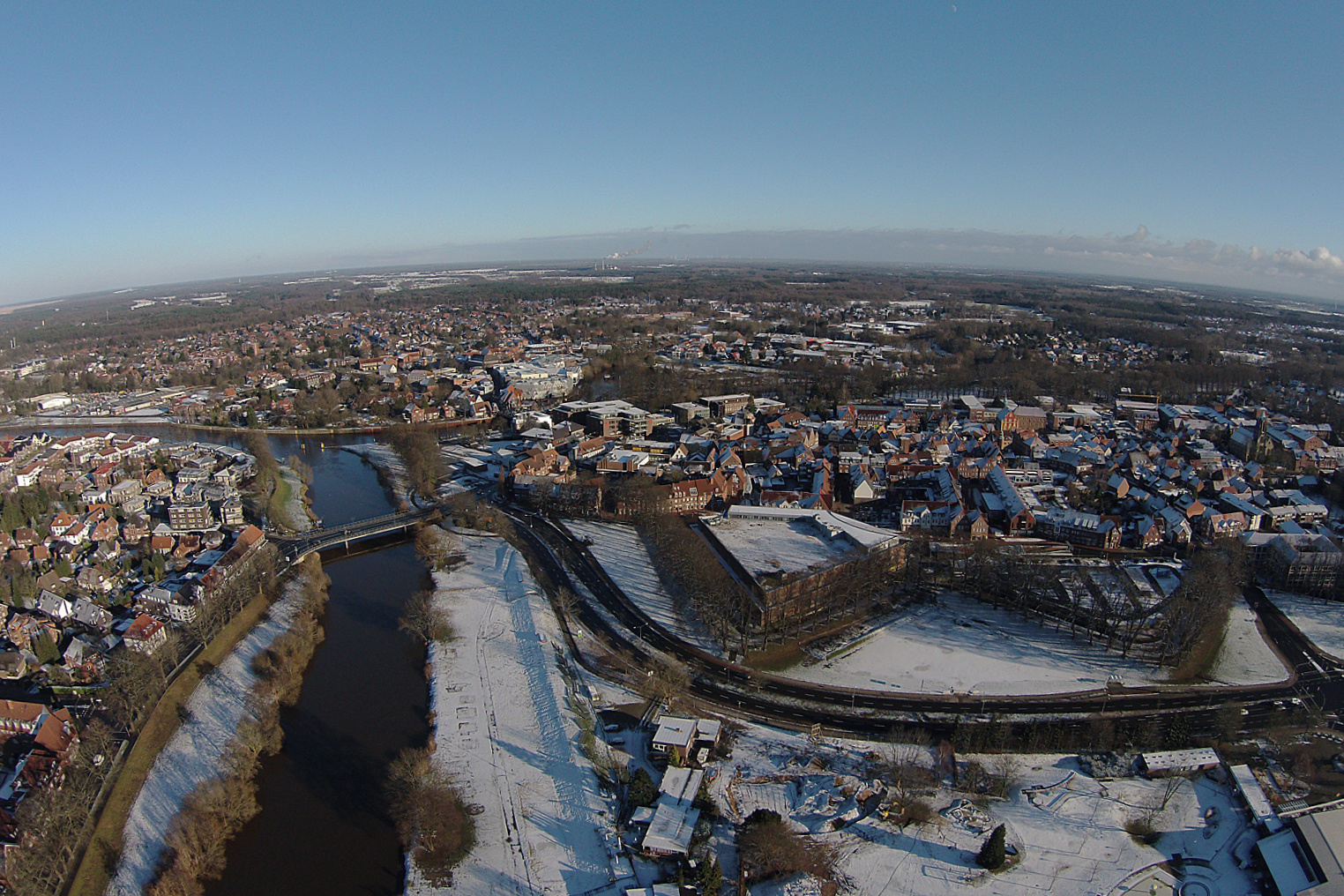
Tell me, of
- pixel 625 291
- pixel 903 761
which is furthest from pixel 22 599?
pixel 625 291

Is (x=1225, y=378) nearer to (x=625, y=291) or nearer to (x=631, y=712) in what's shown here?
(x=631, y=712)

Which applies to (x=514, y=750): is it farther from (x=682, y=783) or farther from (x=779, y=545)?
(x=779, y=545)

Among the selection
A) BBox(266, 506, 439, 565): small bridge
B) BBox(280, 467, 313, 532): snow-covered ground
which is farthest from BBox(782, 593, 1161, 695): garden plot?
BBox(280, 467, 313, 532): snow-covered ground

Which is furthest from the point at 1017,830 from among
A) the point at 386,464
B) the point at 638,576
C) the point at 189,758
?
the point at 386,464

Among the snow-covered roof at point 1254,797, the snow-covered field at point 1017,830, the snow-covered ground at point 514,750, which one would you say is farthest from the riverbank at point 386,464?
the snow-covered roof at point 1254,797

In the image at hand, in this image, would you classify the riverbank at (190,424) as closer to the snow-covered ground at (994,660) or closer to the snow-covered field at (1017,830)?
the snow-covered ground at (994,660)

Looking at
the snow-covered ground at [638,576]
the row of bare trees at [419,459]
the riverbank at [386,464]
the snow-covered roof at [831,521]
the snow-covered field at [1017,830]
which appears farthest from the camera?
the riverbank at [386,464]
